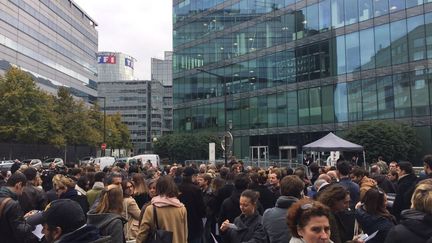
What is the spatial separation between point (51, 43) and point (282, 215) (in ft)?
323

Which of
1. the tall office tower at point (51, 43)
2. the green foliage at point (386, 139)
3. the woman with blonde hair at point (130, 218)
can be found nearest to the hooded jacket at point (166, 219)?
the woman with blonde hair at point (130, 218)

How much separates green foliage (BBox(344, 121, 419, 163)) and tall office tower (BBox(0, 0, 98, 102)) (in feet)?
164

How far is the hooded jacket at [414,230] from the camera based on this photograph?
420 cm

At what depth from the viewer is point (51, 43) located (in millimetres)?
96000

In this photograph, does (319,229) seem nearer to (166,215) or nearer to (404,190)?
(166,215)

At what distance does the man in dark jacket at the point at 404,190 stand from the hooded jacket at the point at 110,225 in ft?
15.3

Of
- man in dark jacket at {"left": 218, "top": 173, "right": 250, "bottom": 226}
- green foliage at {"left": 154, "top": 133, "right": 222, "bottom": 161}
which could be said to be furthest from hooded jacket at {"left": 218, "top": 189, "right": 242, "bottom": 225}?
green foliage at {"left": 154, "top": 133, "right": 222, "bottom": 161}

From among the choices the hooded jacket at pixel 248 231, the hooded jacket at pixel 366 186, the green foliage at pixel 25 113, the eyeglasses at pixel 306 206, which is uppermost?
the green foliage at pixel 25 113

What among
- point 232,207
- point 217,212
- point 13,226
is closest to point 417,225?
point 232,207

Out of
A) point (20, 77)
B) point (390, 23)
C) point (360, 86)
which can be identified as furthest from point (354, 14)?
point (20, 77)

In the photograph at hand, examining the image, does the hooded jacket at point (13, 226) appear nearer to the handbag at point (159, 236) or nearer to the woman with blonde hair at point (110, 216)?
the woman with blonde hair at point (110, 216)

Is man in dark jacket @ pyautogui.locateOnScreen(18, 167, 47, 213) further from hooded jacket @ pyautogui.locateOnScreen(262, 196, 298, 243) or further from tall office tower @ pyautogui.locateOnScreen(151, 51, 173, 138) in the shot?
tall office tower @ pyautogui.locateOnScreen(151, 51, 173, 138)

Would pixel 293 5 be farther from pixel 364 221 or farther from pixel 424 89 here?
pixel 364 221

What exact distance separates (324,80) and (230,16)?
18315mm
